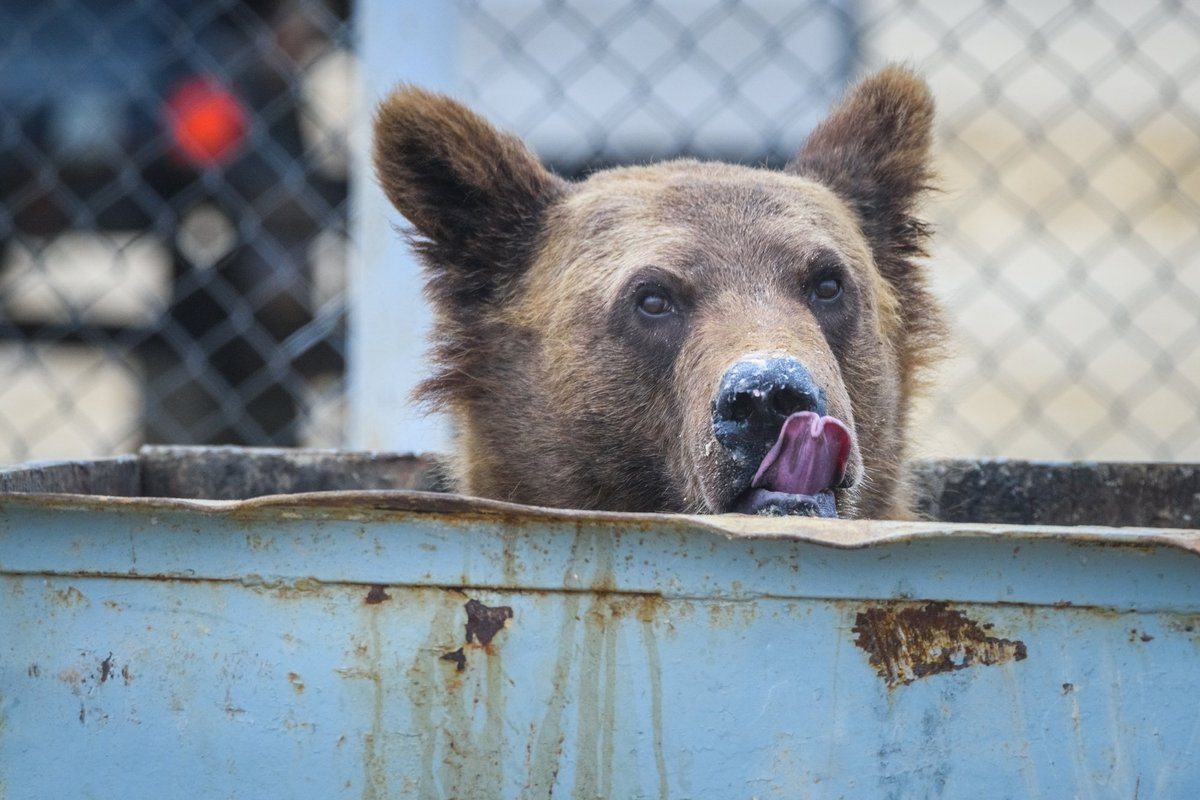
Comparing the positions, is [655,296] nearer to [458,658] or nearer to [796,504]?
[796,504]

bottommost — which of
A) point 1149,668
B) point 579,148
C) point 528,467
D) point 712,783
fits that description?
point 712,783

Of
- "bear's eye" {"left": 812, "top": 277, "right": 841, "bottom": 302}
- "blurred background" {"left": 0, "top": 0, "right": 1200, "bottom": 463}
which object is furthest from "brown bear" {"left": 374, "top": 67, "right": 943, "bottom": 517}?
"blurred background" {"left": 0, "top": 0, "right": 1200, "bottom": 463}

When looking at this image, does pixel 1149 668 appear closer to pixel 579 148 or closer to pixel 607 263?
pixel 607 263

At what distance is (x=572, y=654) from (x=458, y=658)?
0.13 m

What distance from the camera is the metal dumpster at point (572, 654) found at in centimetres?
152

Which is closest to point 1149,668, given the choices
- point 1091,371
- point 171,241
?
point 171,241

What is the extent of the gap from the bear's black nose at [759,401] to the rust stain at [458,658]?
31.6 inches

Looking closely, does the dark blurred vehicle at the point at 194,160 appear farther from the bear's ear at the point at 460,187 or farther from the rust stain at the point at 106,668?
the rust stain at the point at 106,668

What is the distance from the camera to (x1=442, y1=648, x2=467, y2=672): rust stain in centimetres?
158

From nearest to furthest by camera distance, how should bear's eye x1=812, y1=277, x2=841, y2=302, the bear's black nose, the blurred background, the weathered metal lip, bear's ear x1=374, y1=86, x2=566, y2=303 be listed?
Answer: the weathered metal lip
the bear's black nose
bear's eye x1=812, y1=277, x2=841, y2=302
bear's ear x1=374, y1=86, x2=566, y2=303
the blurred background

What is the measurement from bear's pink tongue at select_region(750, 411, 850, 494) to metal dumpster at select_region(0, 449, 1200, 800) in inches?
20.9

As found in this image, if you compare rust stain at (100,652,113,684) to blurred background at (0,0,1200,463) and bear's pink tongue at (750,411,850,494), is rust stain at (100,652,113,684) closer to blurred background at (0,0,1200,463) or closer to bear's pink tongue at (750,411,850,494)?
bear's pink tongue at (750,411,850,494)

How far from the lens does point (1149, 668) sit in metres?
1.52

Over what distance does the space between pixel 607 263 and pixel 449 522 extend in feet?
4.54
